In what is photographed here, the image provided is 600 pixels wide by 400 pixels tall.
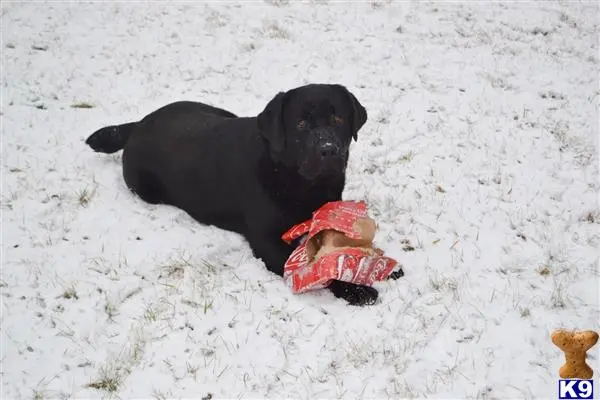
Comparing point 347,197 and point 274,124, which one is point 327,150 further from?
point 347,197

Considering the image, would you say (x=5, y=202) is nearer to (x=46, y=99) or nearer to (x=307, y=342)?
(x=46, y=99)

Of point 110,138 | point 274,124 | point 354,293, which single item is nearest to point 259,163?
point 274,124

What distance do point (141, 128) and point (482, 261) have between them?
11.5 ft

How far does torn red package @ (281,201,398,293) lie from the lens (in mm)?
3822

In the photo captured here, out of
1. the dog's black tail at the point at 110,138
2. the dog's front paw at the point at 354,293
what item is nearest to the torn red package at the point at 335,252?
the dog's front paw at the point at 354,293

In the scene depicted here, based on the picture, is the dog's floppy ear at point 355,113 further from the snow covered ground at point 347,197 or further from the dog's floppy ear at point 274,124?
the snow covered ground at point 347,197

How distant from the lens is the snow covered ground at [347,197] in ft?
11.1

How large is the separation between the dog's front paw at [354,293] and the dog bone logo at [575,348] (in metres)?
1.31

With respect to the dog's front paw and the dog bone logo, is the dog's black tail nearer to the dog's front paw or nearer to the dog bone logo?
the dog's front paw

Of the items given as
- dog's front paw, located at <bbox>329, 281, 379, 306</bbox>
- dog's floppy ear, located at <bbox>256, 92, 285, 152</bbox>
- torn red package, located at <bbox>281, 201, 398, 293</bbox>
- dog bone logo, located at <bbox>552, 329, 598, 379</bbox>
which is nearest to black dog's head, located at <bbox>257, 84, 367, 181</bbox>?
dog's floppy ear, located at <bbox>256, 92, 285, 152</bbox>

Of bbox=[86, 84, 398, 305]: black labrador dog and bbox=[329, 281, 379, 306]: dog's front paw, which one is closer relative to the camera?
bbox=[329, 281, 379, 306]: dog's front paw

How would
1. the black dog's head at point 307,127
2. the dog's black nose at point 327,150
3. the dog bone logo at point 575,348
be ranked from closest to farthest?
the dog bone logo at point 575,348 < the dog's black nose at point 327,150 < the black dog's head at point 307,127

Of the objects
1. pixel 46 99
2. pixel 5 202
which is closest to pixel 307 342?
pixel 5 202

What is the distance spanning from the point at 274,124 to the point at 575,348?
103 inches
